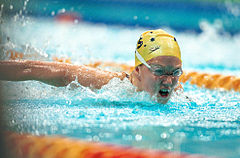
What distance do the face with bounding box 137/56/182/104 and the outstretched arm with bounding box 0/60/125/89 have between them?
31 cm

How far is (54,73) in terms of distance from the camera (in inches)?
103

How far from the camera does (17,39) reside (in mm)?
4715

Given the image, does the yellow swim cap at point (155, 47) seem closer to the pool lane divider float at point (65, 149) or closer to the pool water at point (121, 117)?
the pool water at point (121, 117)

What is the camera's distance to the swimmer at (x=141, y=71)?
8.30ft

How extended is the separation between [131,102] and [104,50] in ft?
22.7

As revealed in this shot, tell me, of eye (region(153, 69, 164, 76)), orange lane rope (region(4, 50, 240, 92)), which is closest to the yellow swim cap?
eye (region(153, 69, 164, 76))

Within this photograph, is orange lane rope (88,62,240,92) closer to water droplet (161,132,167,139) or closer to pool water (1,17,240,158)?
pool water (1,17,240,158)

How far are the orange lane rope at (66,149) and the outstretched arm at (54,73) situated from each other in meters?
0.91

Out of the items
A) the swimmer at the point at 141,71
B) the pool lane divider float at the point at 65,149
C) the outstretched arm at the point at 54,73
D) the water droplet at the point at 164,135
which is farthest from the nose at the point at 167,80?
the pool lane divider float at the point at 65,149

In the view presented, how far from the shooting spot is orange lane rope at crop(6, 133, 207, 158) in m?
1.37

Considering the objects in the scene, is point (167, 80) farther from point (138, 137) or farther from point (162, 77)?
point (138, 137)

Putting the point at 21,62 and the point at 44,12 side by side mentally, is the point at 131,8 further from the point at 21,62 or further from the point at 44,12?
the point at 21,62

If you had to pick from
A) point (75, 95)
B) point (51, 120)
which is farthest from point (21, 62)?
point (51, 120)

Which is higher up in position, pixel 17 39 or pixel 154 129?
pixel 17 39
